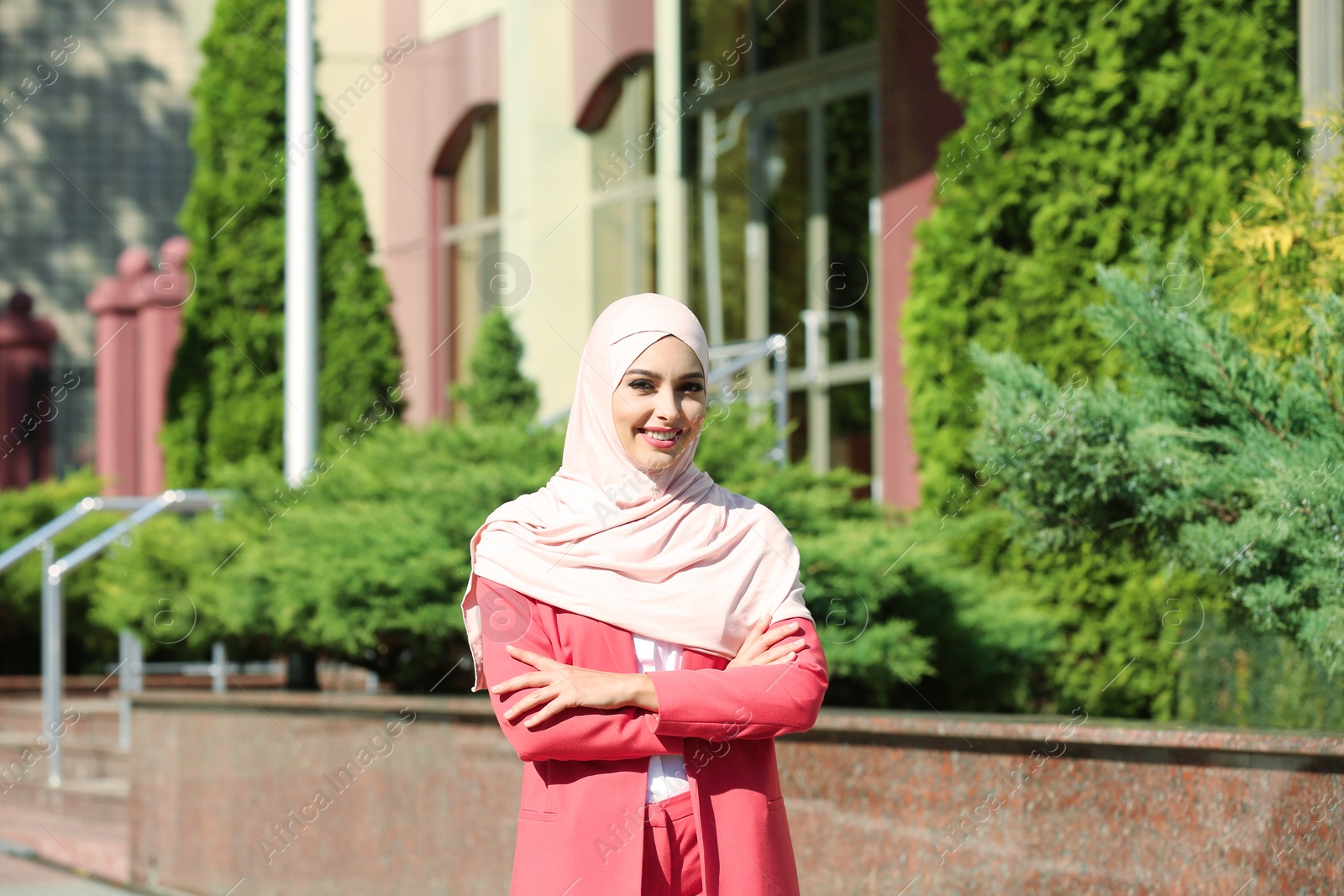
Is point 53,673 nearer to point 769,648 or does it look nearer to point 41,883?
point 41,883

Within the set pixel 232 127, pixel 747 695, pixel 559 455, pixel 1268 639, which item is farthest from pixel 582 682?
pixel 232 127

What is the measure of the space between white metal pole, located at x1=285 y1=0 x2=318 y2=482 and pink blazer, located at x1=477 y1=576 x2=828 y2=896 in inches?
252

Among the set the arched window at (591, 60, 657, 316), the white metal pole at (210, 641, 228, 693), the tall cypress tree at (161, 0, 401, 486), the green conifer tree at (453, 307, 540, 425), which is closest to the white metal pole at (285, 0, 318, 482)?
the white metal pole at (210, 641, 228, 693)

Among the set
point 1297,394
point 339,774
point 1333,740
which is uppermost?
point 1297,394

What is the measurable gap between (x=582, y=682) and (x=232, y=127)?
13015 millimetres

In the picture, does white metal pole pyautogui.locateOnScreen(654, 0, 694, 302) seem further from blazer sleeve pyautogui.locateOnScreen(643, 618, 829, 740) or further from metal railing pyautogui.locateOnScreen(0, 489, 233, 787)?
blazer sleeve pyautogui.locateOnScreen(643, 618, 829, 740)

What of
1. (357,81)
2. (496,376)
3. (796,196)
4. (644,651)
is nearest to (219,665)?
(496,376)

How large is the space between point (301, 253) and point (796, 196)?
167 inches

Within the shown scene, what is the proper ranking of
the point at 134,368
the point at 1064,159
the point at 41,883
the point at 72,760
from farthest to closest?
the point at 134,368
the point at 72,760
the point at 41,883
the point at 1064,159

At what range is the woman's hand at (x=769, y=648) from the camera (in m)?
2.86

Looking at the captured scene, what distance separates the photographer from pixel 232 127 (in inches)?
580

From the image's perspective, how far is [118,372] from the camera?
1908 cm

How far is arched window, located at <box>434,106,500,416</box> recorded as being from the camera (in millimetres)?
15758

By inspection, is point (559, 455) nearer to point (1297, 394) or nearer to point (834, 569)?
point (834, 569)
